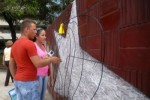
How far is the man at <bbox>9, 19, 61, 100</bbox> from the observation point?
14.6ft

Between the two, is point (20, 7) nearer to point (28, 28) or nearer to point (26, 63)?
point (28, 28)

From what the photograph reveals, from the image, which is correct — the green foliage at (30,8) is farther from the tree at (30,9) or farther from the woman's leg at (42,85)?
the woman's leg at (42,85)

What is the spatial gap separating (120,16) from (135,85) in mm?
500

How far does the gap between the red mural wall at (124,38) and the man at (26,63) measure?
1.24 metres

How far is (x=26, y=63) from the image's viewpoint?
4.61m

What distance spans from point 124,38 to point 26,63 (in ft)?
7.85

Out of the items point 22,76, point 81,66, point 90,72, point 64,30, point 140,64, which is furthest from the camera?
point 64,30

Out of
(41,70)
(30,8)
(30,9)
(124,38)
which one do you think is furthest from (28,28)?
(30,8)

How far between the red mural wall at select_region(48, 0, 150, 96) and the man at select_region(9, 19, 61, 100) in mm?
1240

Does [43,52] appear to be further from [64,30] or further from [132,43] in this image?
[132,43]

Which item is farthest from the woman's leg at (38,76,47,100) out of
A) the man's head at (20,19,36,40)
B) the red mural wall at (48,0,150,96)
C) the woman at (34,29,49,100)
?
the red mural wall at (48,0,150,96)

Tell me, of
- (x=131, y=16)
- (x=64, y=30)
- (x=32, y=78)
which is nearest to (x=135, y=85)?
(x=131, y=16)

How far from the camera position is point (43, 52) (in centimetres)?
563

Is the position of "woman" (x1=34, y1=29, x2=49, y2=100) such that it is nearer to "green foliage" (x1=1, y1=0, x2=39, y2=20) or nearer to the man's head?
the man's head
